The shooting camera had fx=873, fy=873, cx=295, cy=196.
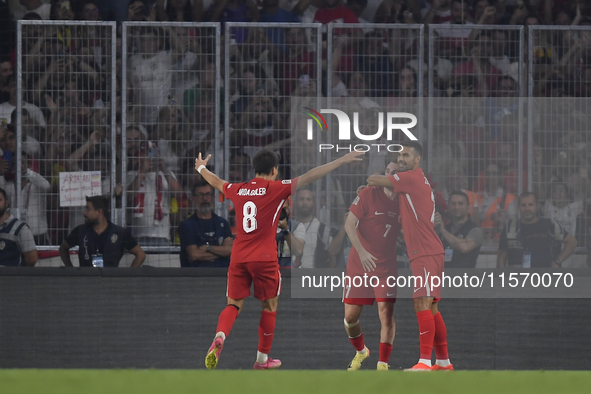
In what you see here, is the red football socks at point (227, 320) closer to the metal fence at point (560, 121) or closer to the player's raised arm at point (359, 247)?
the player's raised arm at point (359, 247)

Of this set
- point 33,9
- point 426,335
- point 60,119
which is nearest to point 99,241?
point 60,119


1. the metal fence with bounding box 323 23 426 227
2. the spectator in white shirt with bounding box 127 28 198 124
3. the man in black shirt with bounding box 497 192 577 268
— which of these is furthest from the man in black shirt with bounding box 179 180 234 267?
the man in black shirt with bounding box 497 192 577 268

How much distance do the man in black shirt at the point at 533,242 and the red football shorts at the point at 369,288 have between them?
3.71ft

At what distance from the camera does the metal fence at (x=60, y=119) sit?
6871 millimetres

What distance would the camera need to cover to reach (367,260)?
628 centimetres

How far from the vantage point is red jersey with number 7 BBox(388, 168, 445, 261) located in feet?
19.7

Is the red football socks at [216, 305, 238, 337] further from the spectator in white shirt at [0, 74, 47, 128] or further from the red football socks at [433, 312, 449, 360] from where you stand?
the spectator in white shirt at [0, 74, 47, 128]

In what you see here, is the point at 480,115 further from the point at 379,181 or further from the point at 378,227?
the point at 378,227

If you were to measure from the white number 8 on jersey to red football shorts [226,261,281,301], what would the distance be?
224 mm

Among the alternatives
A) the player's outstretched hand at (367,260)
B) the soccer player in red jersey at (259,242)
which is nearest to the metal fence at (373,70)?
the player's outstretched hand at (367,260)

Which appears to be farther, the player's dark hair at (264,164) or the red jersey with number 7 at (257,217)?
the player's dark hair at (264,164)
